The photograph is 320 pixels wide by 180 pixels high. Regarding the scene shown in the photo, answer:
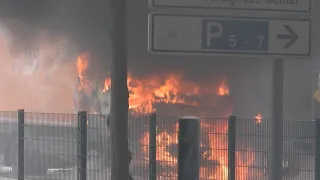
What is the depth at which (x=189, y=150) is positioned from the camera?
1882 mm

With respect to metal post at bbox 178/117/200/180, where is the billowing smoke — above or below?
above

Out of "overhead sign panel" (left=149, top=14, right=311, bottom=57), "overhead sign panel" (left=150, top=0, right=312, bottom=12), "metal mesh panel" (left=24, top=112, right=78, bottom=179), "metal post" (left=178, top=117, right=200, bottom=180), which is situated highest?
"overhead sign panel" (left=150, top=0, right=312, bottom=12)

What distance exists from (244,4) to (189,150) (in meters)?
0.89

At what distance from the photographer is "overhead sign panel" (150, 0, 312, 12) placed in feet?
7.57

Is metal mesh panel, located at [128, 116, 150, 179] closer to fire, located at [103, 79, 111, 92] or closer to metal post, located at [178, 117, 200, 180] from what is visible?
metal post, located at [178, 117, 200, 180]

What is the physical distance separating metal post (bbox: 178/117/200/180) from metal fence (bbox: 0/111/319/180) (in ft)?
10.5

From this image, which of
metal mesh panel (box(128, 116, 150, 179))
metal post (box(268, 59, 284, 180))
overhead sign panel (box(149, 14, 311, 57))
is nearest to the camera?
overhead sign panel (box(149, 14, 311, 57))

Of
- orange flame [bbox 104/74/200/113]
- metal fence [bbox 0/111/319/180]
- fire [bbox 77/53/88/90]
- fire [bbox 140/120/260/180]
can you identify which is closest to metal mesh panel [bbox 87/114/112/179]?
metal fence [bbox 0/111/319/180]

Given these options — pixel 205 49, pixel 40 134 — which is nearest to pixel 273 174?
pixel 205 49

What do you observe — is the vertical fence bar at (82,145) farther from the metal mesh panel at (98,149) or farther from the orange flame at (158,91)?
the orange flame at (158,91)

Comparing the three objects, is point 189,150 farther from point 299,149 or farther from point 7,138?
point 7,138

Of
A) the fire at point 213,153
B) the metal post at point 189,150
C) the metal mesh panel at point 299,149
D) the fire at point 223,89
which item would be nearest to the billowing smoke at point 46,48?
the fire at point 223,89

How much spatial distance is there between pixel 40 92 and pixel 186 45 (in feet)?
34.3

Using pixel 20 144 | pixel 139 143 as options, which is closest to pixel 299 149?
pixel 139 143
